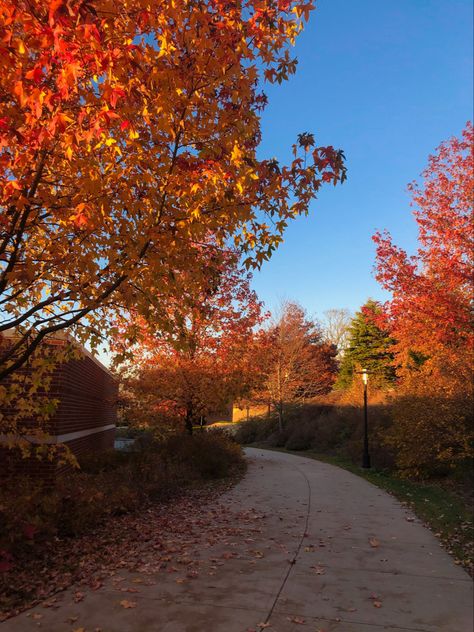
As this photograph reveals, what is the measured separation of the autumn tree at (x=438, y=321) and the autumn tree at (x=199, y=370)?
186 inches

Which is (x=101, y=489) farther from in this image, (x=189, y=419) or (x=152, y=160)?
(x=189, y=419)

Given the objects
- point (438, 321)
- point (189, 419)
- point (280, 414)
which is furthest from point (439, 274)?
point (280, 414)

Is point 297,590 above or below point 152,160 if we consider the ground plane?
below

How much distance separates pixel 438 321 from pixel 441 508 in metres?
6.14

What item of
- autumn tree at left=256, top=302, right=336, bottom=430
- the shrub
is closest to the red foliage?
the shrub

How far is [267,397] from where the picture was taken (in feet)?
112

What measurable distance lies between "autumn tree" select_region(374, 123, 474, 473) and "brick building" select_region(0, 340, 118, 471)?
334 inches

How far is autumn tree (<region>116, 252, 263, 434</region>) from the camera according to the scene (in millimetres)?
15680

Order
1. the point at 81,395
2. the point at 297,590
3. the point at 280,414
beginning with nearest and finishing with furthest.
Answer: the point at 297,590 → the point at 81,395 → the point at 280,414

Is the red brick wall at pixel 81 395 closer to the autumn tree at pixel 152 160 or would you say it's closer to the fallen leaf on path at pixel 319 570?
the autumn tree at pixel 152 160

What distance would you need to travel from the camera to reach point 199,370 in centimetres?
1580

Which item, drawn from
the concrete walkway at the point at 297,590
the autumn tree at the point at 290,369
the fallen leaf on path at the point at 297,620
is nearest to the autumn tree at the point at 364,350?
the autumn tree at the point at 290,369

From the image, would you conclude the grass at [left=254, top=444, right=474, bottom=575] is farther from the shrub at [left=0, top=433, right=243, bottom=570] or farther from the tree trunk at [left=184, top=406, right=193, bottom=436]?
the tree trunk at [left=184, top=406, right=193, bottom=436]

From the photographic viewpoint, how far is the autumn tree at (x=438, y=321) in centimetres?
1270
